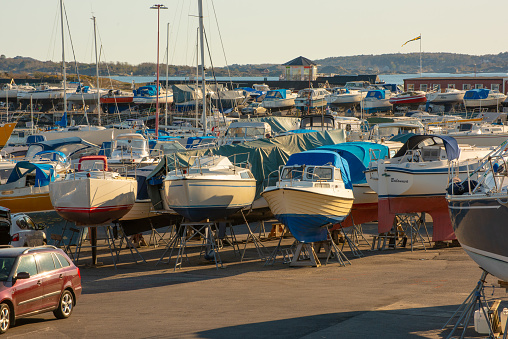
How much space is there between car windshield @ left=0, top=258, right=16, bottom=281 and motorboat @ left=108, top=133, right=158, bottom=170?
1948 cm

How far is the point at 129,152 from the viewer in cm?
3578

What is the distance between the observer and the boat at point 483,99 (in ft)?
217

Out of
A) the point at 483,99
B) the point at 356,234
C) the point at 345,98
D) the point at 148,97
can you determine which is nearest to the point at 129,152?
the point at 356,234

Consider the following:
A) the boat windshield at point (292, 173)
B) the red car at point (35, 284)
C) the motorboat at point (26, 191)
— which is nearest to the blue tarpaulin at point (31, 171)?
the motorboat at point (26, 191)

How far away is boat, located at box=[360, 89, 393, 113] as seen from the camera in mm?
73438

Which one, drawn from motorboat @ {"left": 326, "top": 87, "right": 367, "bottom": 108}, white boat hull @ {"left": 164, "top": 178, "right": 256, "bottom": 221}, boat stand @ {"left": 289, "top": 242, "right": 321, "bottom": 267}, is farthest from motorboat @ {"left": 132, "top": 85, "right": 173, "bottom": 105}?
boat stand @ {"left": 289, "top": 242, "right": 321, "bottom": 267}

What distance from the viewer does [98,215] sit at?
73.4ft

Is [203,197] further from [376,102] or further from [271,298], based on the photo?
[376,102]

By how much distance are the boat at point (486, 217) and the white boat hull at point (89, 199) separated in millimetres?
12243

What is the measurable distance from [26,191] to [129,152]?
9306 millimetres

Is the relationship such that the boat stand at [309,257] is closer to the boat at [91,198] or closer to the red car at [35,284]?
the boat at [91,198]

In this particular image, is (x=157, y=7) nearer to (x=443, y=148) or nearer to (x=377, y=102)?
(x=443, y=148)

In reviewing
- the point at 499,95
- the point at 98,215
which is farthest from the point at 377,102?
the point at 98,215

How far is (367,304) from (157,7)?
116 feet
